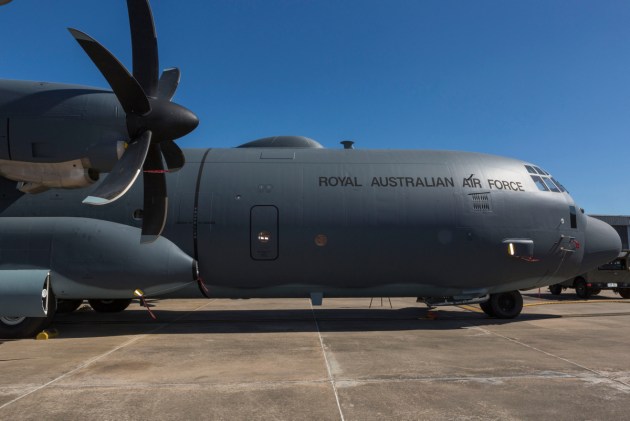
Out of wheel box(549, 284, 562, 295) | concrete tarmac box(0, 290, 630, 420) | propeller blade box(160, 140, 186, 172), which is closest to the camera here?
concrete tarmac box(0, 290, 630, 420)

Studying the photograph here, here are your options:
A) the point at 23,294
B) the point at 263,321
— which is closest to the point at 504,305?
the point at 263,321

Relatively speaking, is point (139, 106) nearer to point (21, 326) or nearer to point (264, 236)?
point (264, 236)

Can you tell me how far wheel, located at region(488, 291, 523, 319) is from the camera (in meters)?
12.9

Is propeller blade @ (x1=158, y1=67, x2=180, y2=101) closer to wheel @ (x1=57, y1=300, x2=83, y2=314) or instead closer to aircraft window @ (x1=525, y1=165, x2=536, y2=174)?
wheel @ (x1=57, y1=300, x2=83, y2=314)

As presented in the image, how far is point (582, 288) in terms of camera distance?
21.5 meters

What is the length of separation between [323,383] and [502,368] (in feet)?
10.4

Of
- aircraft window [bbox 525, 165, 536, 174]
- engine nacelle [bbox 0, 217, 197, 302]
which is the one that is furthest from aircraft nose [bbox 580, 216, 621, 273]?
engine nacelle [bbox 0, 217, 197, 302]

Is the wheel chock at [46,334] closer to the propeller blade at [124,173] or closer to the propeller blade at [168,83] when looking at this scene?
the propeller blade at [124,173]

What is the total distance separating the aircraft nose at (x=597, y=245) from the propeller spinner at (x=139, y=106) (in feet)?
39.0

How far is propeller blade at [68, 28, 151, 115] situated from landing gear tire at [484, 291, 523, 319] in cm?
1105

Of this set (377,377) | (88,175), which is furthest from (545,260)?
(88,175)

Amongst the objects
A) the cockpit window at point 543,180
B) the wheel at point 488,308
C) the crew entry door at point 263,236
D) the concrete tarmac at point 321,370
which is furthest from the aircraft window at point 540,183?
the crew entry door at point 263,236

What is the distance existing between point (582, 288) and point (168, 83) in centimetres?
2180

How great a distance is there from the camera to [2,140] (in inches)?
284
